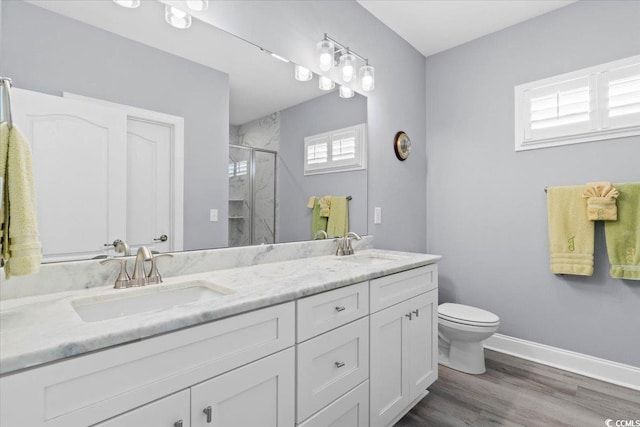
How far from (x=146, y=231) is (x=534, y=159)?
2.72 meters

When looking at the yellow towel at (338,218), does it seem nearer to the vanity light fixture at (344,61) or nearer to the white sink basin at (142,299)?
the vanity light fixture at (344,61)

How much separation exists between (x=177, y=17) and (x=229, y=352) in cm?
138

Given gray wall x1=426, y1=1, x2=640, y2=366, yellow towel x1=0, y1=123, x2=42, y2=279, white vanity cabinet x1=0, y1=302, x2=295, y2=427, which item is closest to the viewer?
white vanity cabinet x1=0, y1=302, x2=295, y2=427

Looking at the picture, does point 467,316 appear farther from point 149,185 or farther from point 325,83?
point 149,185

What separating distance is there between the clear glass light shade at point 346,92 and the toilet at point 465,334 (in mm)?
1726

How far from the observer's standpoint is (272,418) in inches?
41.2

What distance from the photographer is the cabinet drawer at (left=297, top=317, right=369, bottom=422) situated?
1150mm

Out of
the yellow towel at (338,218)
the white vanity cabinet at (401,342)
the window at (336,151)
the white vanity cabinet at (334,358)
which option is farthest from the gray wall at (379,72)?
the white vanity cabinet at (334,358)

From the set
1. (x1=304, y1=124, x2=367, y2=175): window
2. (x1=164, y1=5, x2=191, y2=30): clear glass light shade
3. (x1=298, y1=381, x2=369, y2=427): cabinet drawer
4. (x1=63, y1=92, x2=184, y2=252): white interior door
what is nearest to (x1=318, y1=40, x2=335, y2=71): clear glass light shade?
(x1=304, y1=124, x2=367, y2=175): window

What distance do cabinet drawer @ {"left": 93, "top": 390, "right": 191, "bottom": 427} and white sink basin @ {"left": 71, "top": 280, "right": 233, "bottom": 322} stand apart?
323 millimetres

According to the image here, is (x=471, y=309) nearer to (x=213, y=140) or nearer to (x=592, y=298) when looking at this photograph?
(x=592, y=298)

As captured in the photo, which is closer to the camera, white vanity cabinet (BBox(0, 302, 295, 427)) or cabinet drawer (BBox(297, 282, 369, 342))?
white vanity cabinet (BBox(0, 302, 295, 427))

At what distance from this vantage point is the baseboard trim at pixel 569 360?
6.79ft

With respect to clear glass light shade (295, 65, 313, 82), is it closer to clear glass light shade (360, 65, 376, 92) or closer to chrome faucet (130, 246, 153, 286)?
clear glass light shade (360, 65, 376, 92)
